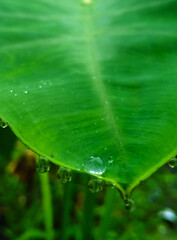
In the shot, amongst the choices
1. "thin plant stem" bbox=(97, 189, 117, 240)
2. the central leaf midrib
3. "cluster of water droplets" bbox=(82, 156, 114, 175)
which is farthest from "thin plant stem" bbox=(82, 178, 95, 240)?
"cluster of water droplets" bbox=(82, 156, 114, 175)

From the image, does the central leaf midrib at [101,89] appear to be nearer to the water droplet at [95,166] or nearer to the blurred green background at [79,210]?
the water droplet at [95,166]

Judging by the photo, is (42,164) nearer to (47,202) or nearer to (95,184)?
(95,184)

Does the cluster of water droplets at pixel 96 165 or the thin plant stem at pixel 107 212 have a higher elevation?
the thin plant stem at pixel 107 212

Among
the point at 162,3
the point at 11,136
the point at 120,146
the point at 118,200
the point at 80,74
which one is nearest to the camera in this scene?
the point at 120,146

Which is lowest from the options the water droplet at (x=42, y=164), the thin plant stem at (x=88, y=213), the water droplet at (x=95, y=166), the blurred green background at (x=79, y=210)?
the water droplet at (x=95, y=166)

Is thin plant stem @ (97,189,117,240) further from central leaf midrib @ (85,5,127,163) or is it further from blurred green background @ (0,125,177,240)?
central leaf midrib @ (85,5,127,163)

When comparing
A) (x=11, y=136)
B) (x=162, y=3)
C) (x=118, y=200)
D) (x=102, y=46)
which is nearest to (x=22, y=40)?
(x=102, y=46)

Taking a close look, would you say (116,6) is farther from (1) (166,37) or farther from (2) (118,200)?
(2) (118,200)

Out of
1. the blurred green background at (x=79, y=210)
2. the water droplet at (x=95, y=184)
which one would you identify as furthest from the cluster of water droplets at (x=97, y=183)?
the blurred green background at (x=79, y=210)
